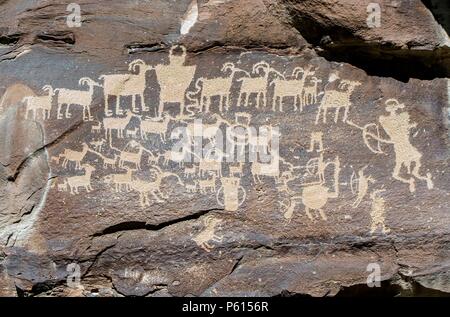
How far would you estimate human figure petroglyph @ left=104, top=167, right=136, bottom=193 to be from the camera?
2309mm

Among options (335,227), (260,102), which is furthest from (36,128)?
(335,227)

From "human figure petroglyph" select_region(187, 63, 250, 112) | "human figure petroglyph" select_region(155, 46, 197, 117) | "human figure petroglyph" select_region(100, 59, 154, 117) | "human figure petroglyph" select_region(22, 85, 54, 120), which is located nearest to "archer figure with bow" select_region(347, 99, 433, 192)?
"human figure petroglyph" select_region(187, 63, 250, 112)

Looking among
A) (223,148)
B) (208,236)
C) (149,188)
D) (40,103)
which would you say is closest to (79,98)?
(40,103)

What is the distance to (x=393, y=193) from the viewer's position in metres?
2.30

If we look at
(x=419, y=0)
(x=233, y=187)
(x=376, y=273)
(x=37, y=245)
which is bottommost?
(x=376, y=273)

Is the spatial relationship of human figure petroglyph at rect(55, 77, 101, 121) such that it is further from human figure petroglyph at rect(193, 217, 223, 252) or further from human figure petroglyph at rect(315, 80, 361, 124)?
human figure petroglyph at rect(315, 80, 361, 124)

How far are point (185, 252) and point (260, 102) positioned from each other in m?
0.56

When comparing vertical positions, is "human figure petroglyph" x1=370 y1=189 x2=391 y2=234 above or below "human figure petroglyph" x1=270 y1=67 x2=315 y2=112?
below

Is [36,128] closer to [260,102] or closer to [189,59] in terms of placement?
[189,59]

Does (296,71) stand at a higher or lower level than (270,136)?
higher

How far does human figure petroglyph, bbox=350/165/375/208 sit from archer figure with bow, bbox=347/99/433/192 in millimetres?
82

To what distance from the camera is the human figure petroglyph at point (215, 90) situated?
235 centimetres

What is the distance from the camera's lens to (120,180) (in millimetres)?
2312

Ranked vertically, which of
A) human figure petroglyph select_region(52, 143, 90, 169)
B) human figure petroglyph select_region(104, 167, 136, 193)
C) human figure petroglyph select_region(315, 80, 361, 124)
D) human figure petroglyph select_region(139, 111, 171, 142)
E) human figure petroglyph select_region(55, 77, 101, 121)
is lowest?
human figure petroglyph select_region(104, 167, 136, 193)
